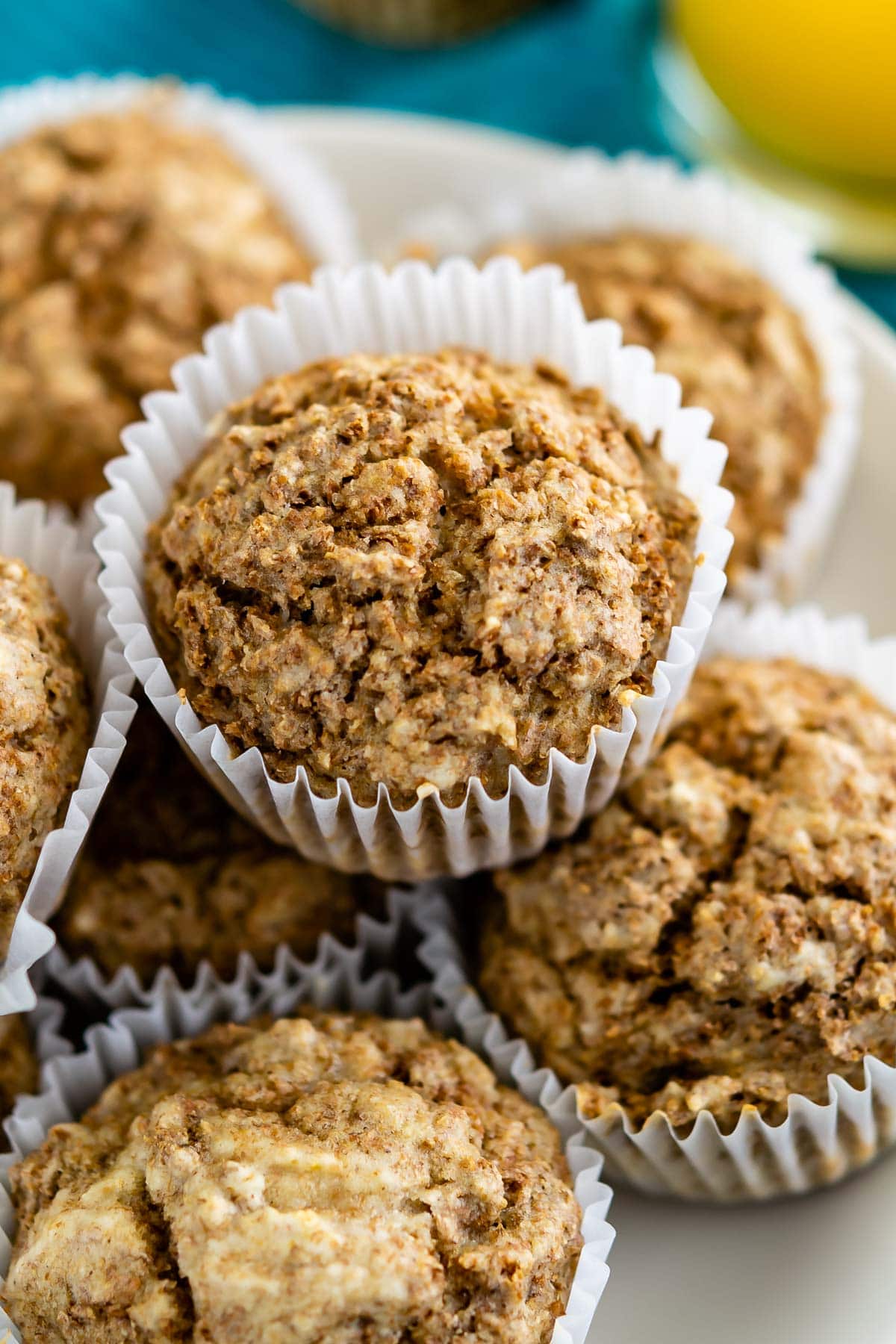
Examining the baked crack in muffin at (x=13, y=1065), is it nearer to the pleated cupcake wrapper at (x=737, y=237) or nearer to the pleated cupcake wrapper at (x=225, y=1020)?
the pleated cupcake wrapper at (x=225, y=1020)

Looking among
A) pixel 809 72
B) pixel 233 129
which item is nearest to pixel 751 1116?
pixel 233 129

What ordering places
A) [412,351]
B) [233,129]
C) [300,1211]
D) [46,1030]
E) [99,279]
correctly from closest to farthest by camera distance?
[300,1211]
[46,1030]
[412,351]
[99,279]
[233,129]

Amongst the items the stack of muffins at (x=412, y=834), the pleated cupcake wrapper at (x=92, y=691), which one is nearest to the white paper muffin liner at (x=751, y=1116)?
the stack of muffins at (x=412, y=834)

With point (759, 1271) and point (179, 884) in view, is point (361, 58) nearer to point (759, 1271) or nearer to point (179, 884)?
point (179, 884)

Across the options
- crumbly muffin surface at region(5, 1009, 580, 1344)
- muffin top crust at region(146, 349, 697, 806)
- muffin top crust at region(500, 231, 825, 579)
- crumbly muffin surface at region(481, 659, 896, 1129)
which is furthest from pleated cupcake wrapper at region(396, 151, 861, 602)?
crumbly muffin surface at region(5, 1009, 580, 1344)

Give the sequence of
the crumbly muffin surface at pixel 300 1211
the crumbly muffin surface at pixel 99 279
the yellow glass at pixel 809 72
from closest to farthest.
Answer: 1. the crumbly muffin surface at pixel 300 1211
2. the crumbly muffin surface at pixel 99 279
3. the yellow glass at pixel 809 72
